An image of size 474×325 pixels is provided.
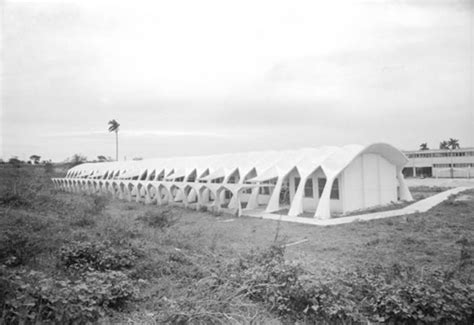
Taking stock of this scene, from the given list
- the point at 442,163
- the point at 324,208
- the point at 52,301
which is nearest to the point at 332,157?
the point at 324,208

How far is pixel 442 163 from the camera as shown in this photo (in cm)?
4675

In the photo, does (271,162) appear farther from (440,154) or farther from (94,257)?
(440,154)

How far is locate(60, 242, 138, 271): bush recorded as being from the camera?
575 centimetres

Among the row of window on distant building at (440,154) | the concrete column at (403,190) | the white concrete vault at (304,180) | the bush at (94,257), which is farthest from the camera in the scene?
the row of window on distant building at (440,154)

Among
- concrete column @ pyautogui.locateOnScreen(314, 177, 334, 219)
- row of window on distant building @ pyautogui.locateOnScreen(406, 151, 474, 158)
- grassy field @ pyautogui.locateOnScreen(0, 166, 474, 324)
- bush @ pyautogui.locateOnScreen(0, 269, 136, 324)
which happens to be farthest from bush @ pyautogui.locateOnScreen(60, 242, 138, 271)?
row of window on distant building @ pyautogui.locateOnScreen(406, 151, 474, 158)

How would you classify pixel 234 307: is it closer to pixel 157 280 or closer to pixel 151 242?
pixel 157 280

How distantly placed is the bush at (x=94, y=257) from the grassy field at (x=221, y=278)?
2 centimetres

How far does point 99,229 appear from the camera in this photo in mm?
8727

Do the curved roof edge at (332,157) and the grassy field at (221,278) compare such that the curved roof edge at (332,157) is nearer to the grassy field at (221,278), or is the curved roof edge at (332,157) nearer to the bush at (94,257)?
the grassy field at (221,278)

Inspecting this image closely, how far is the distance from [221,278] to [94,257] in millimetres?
2615

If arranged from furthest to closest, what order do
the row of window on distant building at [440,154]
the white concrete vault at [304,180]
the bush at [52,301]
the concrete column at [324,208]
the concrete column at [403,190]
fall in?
the row of window on distant building at [440,154]
the concrete column at [403,190]
the white concrete vault at [304,180]
the concrete column at [324,208]
the bush at [52,301]

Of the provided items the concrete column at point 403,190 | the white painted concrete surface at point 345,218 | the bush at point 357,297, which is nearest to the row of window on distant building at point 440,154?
the concrete column at point 403,190

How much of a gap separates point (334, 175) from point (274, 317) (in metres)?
12.4

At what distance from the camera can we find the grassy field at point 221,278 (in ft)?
12.1
